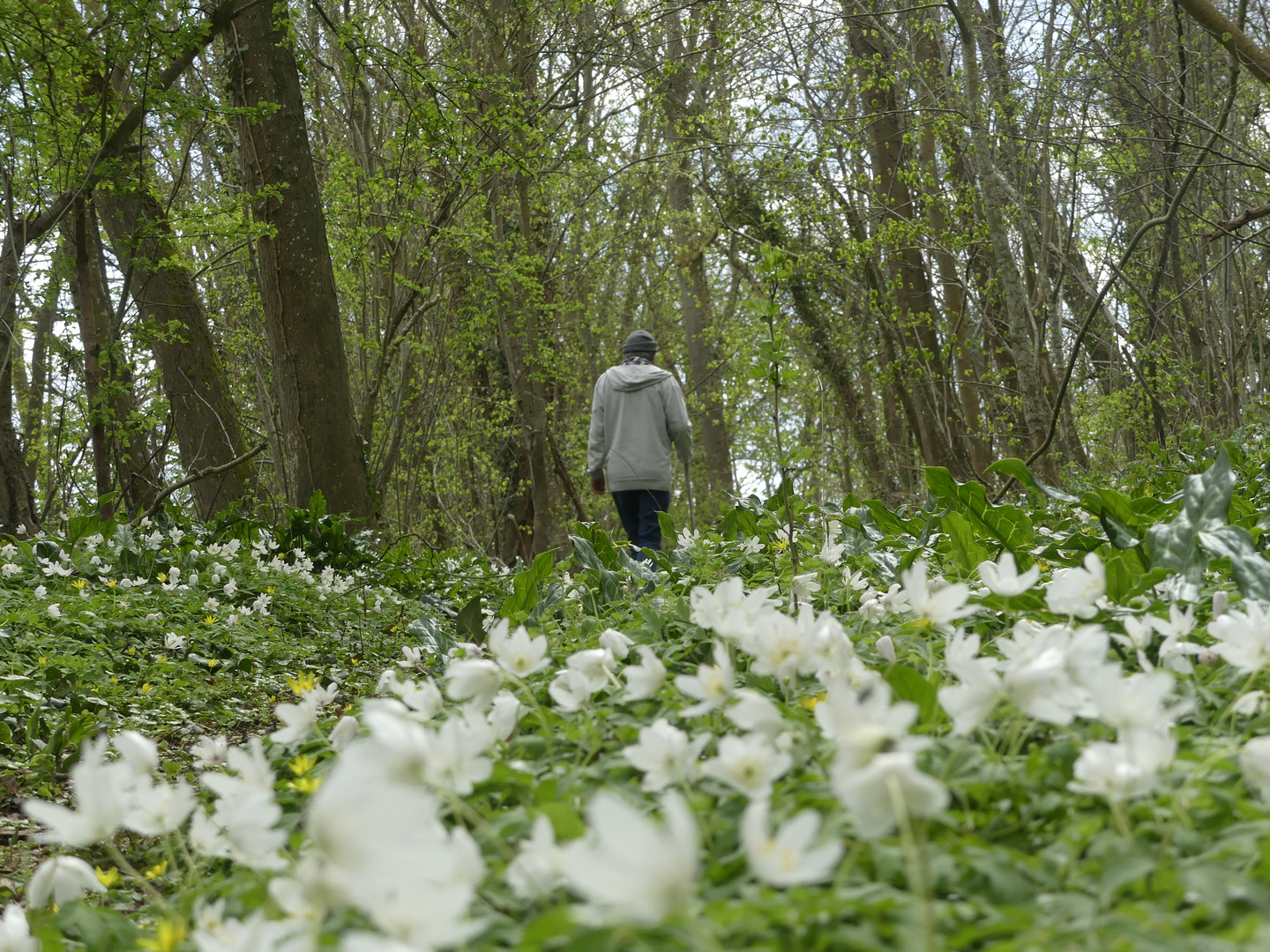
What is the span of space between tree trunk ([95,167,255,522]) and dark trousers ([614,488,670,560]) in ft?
10.6

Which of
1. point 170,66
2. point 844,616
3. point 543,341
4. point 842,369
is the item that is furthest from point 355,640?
point 842,369

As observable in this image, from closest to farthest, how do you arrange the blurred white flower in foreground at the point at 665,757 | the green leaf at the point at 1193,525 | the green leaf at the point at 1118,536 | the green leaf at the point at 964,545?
the blurred white flower in foreground at the point at 665,757 → the green leaf at the point at 1193,525 → the green leaf at the point at 1118,536 → the green leaf at the point at 964,545

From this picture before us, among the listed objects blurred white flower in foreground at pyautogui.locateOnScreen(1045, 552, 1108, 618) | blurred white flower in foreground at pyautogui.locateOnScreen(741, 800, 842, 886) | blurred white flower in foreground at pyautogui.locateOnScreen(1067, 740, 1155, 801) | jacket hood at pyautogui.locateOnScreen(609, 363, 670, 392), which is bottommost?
blurred white flower in foreground at pyautogui.locateOnScreen(1067, 740, 1155, 801)

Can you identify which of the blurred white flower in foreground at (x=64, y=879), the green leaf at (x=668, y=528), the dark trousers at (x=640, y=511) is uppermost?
the dark trousers at (x=640, y=511)

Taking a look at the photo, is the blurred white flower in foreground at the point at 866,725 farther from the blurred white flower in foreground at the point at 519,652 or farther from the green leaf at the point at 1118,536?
the green leaf at the point at 1118,536

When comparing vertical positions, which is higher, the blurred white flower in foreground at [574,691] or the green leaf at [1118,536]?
the green leaf at [1118,536]

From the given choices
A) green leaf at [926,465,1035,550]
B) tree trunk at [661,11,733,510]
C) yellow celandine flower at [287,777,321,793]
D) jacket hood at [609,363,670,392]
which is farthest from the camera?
tree trunk at [661,11,733,510]

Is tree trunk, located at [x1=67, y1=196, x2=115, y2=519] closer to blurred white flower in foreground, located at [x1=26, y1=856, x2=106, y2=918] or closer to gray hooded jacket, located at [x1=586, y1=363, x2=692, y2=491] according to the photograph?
gray hooded jacket, located at [x1=586, y1=363, x2=692, y2=491]

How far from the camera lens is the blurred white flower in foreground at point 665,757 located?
44.6 inches

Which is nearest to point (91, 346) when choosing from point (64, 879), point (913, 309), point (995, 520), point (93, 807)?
point (995, 520)

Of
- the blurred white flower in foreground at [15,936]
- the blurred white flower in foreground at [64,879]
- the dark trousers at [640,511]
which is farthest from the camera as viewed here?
the dark trousers at [640,511]

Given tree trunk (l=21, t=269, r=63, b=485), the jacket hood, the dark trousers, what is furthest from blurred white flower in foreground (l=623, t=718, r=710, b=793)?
tree trunk (l=21, t=269, r=63, b=485)

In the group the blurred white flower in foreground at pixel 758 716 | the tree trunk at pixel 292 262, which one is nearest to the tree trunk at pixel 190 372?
the tree trunk at pixel 292 262

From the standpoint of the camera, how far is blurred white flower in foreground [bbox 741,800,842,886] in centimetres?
75
